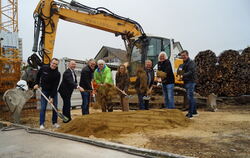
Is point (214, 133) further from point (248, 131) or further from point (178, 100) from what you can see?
point (178, 100)

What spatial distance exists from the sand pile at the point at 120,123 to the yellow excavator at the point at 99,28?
371 cm

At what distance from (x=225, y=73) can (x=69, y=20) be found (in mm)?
6247

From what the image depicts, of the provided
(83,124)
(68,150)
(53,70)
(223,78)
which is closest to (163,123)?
(83,124)

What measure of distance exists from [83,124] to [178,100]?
4544 mm

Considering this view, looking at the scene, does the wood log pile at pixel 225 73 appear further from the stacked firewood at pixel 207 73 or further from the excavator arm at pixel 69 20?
the excavator arm at pixel 69 20

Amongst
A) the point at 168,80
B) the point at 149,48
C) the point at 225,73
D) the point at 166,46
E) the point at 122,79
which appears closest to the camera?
the point at 168,80

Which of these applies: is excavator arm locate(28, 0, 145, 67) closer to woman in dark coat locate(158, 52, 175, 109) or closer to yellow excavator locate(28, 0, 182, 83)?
yellow excavator locate(28, 0, 182, 83)

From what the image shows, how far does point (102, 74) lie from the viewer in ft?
18.7

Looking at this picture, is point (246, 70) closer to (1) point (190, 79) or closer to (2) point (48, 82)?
(1) point (190, 79)

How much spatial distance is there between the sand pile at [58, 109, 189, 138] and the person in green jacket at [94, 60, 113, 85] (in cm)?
130

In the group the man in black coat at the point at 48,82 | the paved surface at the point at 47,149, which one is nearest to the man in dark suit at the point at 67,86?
the man in black coat at the point at 48,82

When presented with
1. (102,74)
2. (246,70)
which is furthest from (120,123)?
(246,70)

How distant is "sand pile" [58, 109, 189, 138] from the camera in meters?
4.16

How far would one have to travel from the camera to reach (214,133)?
3.93 m
